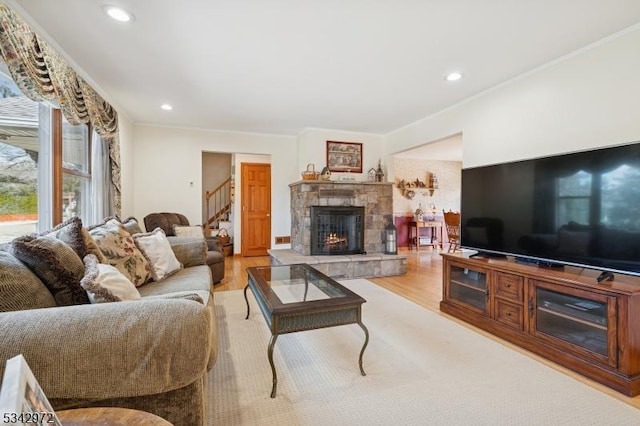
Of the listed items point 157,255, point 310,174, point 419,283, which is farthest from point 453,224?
point 157,255

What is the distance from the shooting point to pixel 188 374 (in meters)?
1.04

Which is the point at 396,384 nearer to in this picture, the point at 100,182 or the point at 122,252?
the point at 122,252

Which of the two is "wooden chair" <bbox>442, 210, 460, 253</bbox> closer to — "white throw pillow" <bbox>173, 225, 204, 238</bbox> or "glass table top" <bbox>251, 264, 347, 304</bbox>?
"glass table top" <bbox>251, 264, 347, 304</bbox>

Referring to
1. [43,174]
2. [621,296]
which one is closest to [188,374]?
[621,296]

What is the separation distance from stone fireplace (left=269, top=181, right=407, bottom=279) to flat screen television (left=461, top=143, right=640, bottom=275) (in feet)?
5.80

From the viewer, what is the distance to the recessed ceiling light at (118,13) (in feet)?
6.37

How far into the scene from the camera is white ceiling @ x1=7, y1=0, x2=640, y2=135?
6.40ft

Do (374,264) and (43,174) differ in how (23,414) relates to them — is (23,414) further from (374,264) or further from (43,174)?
(374,264)

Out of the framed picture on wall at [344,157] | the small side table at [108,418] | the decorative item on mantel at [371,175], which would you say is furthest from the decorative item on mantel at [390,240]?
the small side table at [108,418]

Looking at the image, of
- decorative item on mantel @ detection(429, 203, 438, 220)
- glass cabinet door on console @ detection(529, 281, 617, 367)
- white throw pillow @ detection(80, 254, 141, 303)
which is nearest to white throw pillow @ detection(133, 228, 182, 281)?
white throw pillow @ detection(80, 254, 141, 303)

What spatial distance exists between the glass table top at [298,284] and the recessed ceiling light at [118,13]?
81.9 inches

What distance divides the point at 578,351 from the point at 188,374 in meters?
2.39

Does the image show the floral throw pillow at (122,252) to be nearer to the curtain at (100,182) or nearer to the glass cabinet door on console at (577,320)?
the curtain at (100,182)

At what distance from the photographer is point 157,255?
2.45 meters
